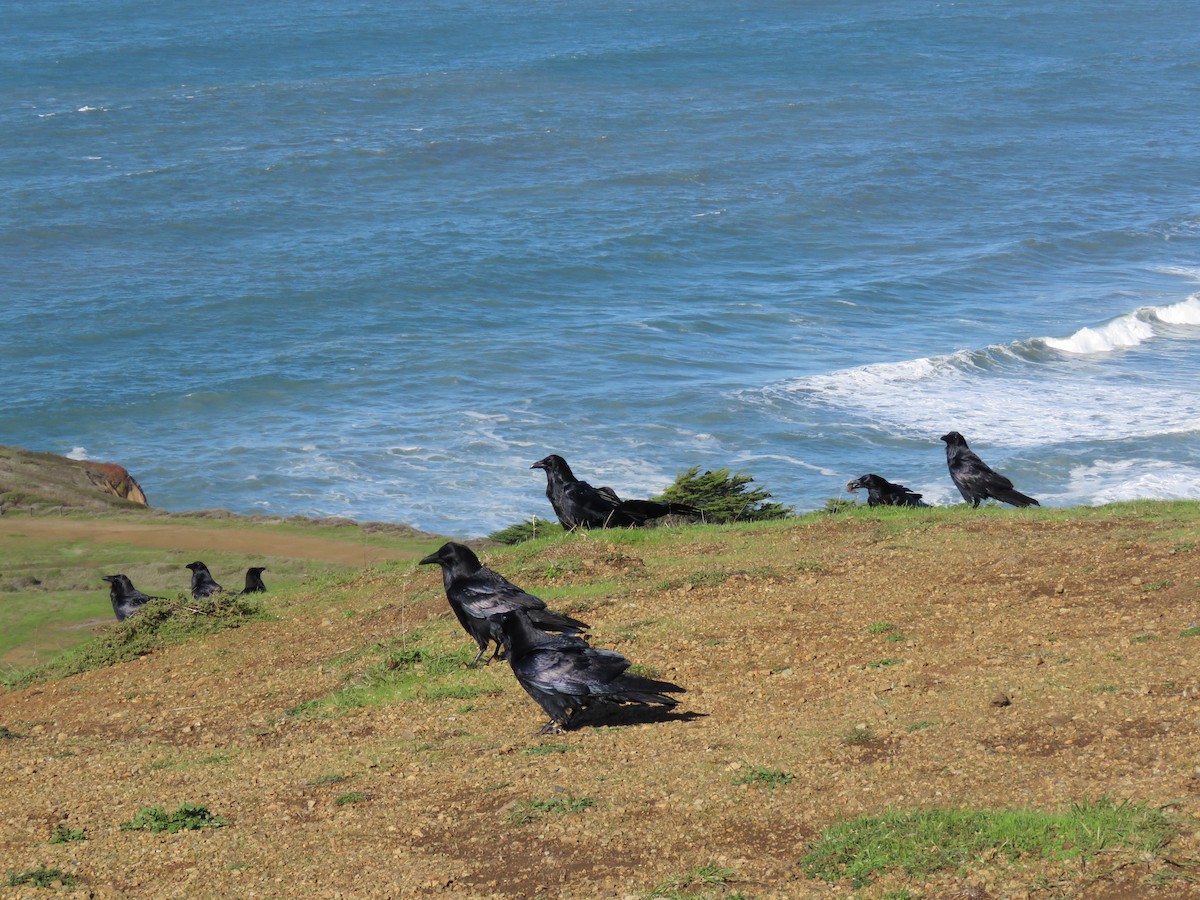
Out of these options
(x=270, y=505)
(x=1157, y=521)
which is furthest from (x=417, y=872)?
(x=270, y=505)

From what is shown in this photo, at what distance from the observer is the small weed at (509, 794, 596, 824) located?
734 cm

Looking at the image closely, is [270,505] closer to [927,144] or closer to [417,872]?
[417,872]

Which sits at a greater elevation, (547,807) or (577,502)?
(547,807)

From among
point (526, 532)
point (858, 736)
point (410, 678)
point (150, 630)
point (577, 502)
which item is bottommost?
point (526, 532)

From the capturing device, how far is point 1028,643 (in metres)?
9.98

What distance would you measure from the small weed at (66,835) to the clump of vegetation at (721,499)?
457 inches

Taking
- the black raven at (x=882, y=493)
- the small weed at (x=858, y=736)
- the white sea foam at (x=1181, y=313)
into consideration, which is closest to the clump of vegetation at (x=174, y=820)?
the small weed at (x=858, y=736)

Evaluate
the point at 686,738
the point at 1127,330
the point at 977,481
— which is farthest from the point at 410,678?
the point at 1127,330

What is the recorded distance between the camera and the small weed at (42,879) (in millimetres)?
6781

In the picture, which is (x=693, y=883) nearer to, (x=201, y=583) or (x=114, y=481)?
(x=201, y=583)

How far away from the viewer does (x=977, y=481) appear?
669 inches

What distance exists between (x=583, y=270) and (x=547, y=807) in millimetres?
41504

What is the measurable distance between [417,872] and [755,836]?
5.41 ft

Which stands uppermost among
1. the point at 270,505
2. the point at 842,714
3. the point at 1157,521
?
the point at 842,714
